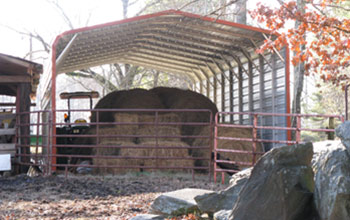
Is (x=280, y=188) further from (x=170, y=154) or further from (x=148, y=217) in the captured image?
(x=170, y=154)

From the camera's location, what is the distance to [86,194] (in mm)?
8805

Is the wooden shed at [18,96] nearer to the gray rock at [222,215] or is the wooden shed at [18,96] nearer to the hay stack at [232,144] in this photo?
the hay stack at [232,144]

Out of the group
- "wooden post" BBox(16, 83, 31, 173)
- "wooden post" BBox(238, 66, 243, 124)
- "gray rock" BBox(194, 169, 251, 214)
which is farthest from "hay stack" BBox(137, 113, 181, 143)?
"gray rock" BBox(194, 169, 251, 214)

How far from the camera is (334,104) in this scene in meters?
32.9

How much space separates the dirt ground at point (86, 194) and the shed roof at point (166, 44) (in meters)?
3.51

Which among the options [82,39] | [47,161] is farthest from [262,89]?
[47,161]

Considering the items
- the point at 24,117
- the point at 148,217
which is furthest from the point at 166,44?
the point at 148,217

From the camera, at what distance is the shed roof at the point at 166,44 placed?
12586 millimetres

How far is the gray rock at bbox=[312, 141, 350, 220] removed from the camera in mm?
4082

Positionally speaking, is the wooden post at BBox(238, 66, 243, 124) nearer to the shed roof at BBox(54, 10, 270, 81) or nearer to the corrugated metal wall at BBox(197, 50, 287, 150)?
the corrugated metal wall at BBox(197, 50, 287, 150)

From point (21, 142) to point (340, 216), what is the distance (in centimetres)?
1003

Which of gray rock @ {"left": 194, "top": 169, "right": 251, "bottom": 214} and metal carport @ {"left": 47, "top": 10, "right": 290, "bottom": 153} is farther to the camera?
metal carport @ {"left": 47, "top": 10, "right": 290, "bottom": 153}

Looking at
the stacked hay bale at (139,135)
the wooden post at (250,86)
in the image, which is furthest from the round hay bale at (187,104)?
the wooden post at (250,86)

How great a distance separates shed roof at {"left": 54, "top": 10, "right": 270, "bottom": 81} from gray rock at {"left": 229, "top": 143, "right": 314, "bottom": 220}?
6099 mm
